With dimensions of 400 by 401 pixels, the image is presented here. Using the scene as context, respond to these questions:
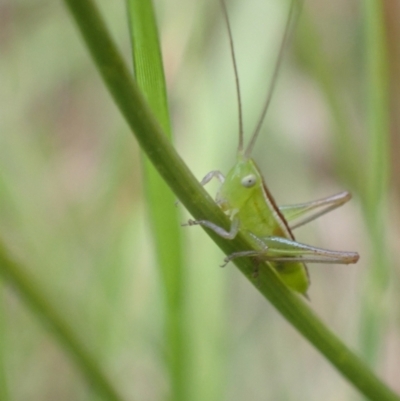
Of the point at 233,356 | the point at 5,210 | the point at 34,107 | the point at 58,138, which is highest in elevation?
the point at 34,107

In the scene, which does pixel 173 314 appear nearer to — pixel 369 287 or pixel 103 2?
pixel 369 287

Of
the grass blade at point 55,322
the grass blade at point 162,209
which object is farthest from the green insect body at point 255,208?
the grass blade at point 55,322

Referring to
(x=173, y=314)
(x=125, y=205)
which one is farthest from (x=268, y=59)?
(x=173, y=314)

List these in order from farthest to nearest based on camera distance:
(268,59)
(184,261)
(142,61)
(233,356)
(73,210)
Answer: (233,356) → (268,59) → (73,210) → (184,261) → (142,61)

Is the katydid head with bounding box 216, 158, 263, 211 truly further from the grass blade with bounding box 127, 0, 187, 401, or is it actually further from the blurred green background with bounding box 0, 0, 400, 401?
the grass blade with bounding box 127, 0, 187, 401

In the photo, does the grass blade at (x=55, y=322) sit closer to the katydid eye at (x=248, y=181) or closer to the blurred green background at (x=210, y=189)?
the blurred green background at (x=210, y=189)

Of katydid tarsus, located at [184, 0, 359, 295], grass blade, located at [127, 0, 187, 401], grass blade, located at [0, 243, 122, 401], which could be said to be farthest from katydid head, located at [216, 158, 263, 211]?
grass blade, located at [0, 243, 122, 401]
